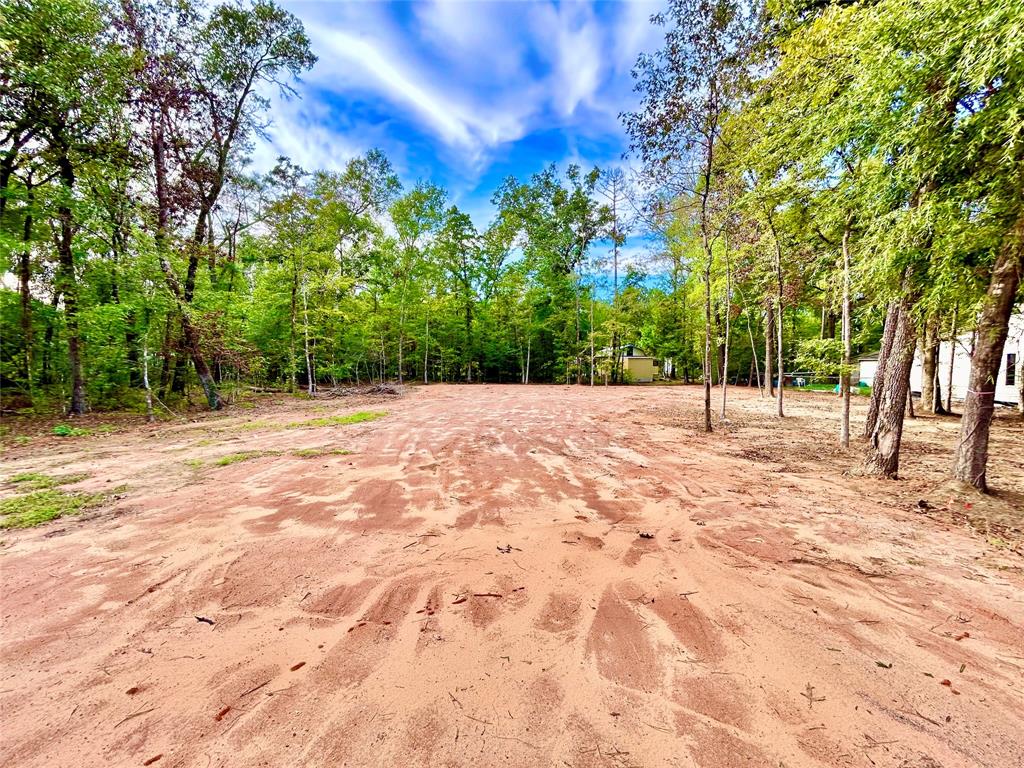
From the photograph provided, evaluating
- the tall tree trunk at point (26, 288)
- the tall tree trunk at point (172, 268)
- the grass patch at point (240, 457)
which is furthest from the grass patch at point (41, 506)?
the tall tree trunk at point (26, 288)

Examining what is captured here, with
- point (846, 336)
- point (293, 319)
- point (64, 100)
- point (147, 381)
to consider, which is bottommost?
point (147, 381)

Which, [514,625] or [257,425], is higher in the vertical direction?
[257,425]

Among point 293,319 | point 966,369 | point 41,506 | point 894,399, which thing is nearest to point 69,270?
point 293,319

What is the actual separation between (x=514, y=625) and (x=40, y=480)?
5.89 metres

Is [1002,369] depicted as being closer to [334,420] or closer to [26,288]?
[334,420]

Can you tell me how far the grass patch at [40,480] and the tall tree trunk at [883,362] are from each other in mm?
9952

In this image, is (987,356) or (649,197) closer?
(987,356)

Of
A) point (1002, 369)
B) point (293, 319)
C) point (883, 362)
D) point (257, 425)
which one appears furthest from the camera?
point (293, 319)

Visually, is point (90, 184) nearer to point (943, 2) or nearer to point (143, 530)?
point (143, 530)

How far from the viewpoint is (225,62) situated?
1157cm

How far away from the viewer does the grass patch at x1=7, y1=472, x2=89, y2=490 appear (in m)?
4.11

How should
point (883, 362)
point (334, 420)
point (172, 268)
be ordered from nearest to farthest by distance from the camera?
point (883, 362) < point (334, 420) < point (172, 268)

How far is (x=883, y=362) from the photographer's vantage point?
17.2 ft

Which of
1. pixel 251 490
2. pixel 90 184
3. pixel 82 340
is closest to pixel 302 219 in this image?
pixel 90 184
